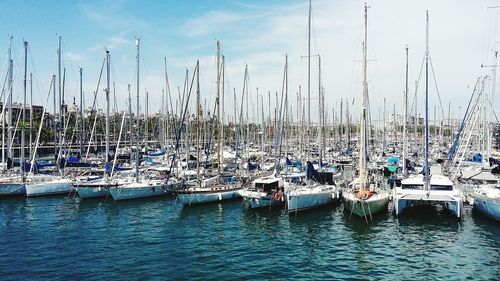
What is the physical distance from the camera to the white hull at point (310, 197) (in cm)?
3544

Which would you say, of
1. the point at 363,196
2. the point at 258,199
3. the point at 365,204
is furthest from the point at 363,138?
the point at 258,199

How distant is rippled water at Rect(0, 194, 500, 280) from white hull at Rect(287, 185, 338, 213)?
828 millimetres

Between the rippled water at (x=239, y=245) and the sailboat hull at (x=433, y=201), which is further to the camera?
the sailboat hull at (x=433, y=201)

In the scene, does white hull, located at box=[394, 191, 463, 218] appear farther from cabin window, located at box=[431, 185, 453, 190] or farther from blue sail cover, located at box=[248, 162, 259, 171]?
blue sail cover, located at box=[248, 162, 259, 171]

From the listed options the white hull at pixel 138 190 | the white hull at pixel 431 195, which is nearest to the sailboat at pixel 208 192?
the white hull at pixel 138 190

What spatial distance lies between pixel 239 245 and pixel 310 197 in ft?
36.9

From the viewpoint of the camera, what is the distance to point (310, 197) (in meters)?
36.5

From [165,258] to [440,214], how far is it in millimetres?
24273

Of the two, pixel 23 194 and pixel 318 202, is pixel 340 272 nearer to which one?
pixel 318 202

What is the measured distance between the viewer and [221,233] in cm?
3055

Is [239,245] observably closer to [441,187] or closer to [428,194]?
[428,194]

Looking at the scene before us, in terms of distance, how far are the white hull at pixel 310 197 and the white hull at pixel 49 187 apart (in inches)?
1094

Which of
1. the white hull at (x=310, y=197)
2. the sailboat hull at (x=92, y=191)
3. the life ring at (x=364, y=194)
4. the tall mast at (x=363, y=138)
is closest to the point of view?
the life ring at (x=364, y=194)

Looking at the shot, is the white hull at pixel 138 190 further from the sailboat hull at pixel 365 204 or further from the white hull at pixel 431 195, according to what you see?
the white hull at pixel 431 195
